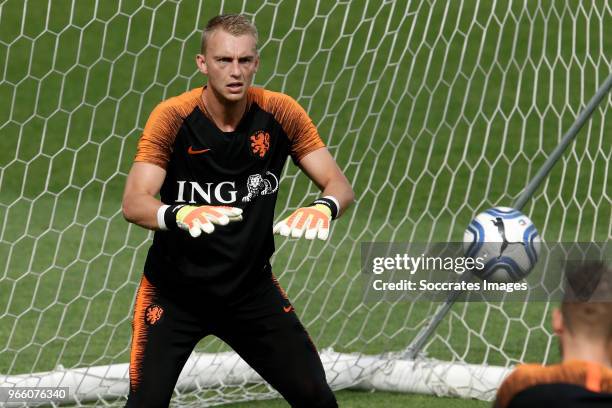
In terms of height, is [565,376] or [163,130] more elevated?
[163,130]

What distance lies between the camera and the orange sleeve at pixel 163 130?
4781 millimetres

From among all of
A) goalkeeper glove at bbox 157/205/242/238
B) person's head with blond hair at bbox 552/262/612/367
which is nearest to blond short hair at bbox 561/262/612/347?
person's head with blond hair at bbox 552/262/612/367

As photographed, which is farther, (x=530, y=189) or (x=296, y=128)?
(x=530, y=189)

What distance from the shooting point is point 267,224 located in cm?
493

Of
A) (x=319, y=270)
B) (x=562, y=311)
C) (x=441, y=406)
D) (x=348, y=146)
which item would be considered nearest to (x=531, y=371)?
(x=562, y=311)

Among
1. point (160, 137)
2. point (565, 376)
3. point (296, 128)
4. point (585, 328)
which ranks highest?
point (296, 128)

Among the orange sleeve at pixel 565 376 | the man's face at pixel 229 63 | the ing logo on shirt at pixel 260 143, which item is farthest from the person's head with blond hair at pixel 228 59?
the orange sleeve at pixel 565 376

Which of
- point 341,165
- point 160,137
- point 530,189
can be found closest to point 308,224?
point 160,137

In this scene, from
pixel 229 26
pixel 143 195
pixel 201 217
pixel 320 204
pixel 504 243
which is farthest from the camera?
pixel 504 243

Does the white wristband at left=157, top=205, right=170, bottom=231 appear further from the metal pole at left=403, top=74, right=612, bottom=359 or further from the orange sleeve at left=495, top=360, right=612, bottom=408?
the metal pole at left=403, top=74, right=612, bottom=359

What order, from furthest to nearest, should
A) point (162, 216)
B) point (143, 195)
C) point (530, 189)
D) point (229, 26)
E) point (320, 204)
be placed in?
1. point (530, 189)
2. point (229, 26)
3. point (320, 204)
4. point (143, 195)
5. point (162, 216)

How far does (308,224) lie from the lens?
15.0 feet

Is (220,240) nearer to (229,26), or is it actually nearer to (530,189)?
(229,26)

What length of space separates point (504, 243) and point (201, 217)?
7.67 ft
